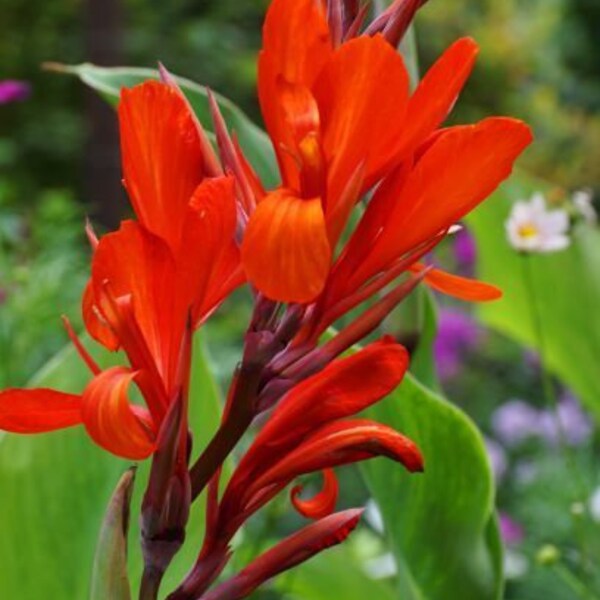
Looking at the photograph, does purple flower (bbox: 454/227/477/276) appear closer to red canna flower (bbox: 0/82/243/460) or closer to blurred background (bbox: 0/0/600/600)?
blurred background (bbox: 0/0/600/600)

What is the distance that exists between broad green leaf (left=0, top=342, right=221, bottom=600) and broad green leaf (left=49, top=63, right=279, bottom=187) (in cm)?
14

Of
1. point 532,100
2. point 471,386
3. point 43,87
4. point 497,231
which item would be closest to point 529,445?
point 471,386

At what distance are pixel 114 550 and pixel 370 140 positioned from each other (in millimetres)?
156

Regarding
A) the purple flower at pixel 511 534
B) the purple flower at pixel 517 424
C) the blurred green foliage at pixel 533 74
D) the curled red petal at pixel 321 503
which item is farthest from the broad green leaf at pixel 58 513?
the blurred green foliage at pixel 533 74

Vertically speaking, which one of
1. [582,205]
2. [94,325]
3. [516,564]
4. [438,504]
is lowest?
[516,564]

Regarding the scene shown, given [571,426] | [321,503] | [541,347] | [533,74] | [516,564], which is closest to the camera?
[321,503]

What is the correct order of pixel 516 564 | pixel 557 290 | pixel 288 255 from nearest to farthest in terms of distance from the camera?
pixel 288 255 → pixel 557 290 → pixel 516 564

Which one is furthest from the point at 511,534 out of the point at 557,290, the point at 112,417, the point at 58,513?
the point at 112,417

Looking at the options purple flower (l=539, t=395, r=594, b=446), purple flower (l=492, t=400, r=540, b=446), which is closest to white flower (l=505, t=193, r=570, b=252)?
purple flower (l=539, t=395, r=594, b=446)

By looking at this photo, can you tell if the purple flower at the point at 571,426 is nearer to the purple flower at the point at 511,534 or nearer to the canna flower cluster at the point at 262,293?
the purple flower at the point at 511,534

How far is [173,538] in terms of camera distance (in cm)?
50

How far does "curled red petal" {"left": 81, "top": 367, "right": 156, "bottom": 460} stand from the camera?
453mm

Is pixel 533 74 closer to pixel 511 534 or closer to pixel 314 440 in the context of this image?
pixel 511 534

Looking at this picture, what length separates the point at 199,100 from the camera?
2.95 feet
